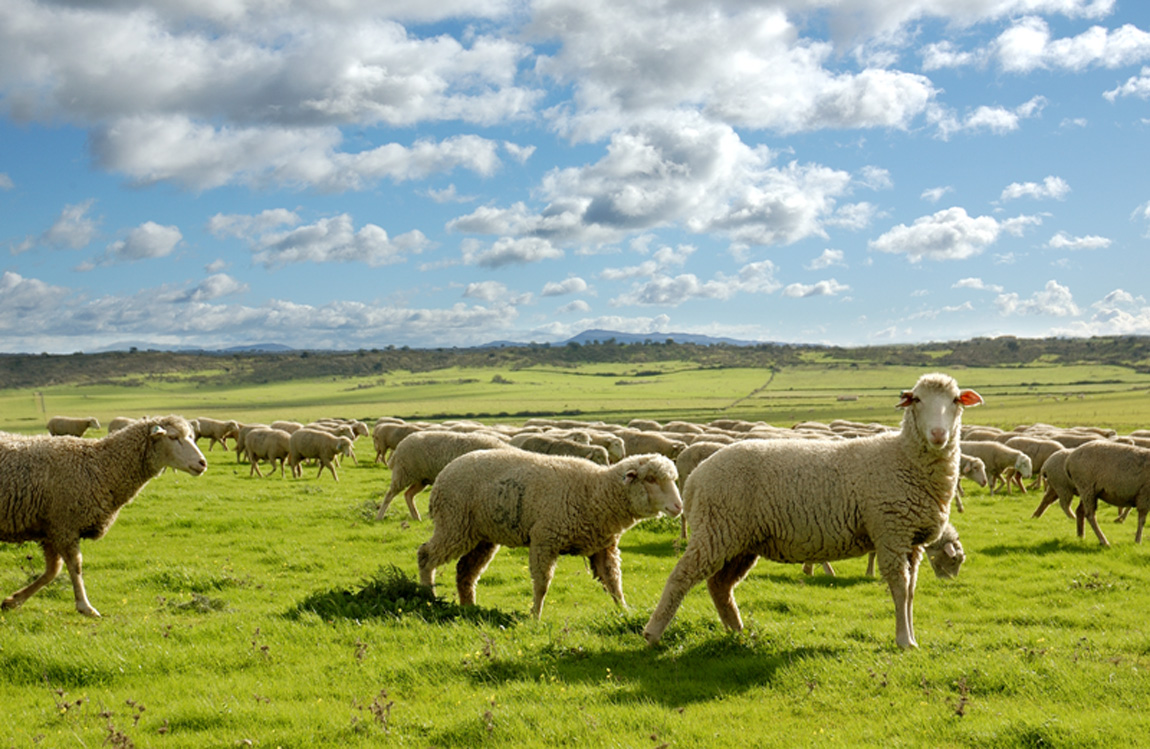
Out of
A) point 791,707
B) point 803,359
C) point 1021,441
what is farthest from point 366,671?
point 803,359

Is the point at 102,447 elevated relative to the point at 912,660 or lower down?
elevated

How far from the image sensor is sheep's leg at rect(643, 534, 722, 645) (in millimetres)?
7984

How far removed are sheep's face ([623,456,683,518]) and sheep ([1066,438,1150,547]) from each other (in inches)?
471

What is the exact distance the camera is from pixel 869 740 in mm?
5668

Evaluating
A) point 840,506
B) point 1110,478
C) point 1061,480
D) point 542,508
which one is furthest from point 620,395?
point 840,506

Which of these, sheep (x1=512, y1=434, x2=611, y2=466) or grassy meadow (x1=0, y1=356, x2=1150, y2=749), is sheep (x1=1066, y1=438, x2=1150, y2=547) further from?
sheep (x1=512, y1=434, x2=611, y2=466)

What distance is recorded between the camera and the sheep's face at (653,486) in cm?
943

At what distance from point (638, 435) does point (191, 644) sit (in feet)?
63.8

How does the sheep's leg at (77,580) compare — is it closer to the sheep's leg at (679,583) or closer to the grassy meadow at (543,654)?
the grassy meadow at (543,654)

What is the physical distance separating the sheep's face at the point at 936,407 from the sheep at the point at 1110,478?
10.6 metres

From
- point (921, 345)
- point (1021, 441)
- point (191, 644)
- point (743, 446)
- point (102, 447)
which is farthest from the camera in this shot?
point (921, 345)

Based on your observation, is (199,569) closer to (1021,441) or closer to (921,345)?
(1021,441)

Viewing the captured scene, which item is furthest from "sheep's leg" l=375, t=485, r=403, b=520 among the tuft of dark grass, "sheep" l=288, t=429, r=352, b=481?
"sheep" l=288, t=429, r=352, b=481

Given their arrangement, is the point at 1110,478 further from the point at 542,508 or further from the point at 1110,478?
the point at 542,508
